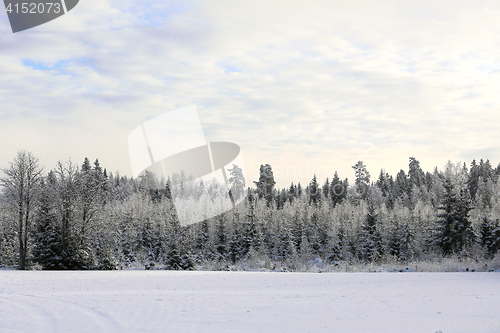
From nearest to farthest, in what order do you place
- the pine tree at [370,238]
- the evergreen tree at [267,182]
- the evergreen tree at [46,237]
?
the evergreen tree at [46,237]
the pine tree at [370,238]
the evergreen tree at [267,182]

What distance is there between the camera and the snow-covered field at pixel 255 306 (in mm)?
9898

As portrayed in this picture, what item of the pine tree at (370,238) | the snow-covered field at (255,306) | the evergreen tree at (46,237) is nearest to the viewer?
the snow-covered field at (255,306)

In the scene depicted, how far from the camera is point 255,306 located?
12.6m

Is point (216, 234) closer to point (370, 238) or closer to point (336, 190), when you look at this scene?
point (370, 238)

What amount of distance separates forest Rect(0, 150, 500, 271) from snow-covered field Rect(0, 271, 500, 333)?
13.5m

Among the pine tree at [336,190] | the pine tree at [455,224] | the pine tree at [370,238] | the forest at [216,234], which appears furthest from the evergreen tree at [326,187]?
the pine tree at [455,224]

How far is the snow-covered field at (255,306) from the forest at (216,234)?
44.2ft

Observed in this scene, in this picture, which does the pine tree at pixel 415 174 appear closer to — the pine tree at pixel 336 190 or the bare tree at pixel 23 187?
the pine tree at pixel 336 190

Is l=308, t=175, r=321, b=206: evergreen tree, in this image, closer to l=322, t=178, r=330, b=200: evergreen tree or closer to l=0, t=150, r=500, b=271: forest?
l=322, t=178, r=330, b=200: evergreen tree

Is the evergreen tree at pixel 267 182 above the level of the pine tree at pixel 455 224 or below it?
above

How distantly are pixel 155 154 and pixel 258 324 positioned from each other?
662 inches

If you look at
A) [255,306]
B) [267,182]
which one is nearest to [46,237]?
[255,306]

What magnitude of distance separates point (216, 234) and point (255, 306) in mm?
49047

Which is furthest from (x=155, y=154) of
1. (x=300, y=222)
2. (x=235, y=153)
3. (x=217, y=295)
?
(x=300, y=222)
